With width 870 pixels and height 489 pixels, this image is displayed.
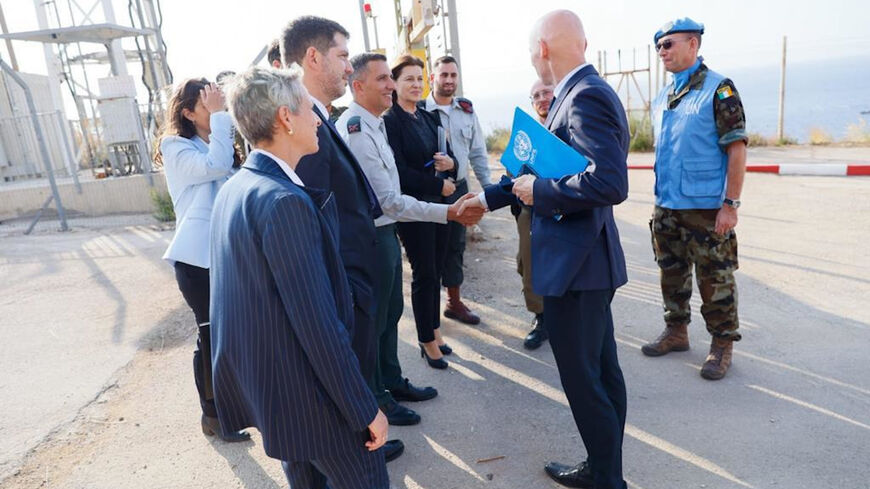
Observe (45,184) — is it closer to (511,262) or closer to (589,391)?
(511,262)

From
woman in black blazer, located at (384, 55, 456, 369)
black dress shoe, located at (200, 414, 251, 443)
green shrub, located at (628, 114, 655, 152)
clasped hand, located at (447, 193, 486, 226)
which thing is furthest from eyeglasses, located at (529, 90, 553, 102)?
green shrub, located at (628, 114, 655, 152)

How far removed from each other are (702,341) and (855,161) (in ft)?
32.5

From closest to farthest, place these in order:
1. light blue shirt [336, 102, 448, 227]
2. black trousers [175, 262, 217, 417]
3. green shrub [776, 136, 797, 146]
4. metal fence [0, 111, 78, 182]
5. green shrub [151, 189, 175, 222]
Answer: black trousers [175, 262, 217, 417] → light blue shirt [336, 102, 448, 227] → green shrub [151, 189, 175, 222] → metal fence [0, 111, 78, 182] → green shrub [776, 136, 797, 146]

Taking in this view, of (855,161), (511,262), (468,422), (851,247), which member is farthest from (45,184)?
(855,161)

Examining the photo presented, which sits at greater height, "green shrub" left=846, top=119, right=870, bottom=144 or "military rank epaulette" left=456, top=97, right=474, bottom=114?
"military rank epaulette" left=456, top=97, right=474, bottom=114

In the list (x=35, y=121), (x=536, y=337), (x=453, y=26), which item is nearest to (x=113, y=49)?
(x=35, y=121)

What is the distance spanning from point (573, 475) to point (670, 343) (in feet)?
5.42

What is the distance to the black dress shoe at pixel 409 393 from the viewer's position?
11.3 ft

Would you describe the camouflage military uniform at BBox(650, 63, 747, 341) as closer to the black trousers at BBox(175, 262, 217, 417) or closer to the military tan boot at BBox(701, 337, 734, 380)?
the military tan boot at BBox(701, 337, 734, 380)

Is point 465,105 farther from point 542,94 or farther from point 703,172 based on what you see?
point 703,172

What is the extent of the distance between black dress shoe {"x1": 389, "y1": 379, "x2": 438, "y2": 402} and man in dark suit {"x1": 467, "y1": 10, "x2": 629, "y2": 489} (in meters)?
1.28

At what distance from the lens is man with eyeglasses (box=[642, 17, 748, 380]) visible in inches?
131

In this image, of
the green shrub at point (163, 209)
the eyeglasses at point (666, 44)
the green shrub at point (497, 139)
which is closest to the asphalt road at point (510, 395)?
the eyeglasses at point (666, 44)

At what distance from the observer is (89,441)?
327cm
